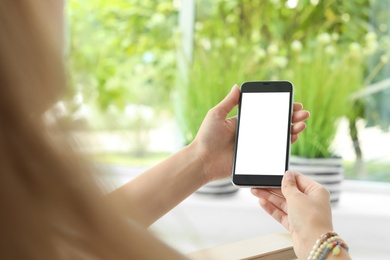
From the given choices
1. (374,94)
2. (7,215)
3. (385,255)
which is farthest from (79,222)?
(374,94)

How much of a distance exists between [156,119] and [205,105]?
175 mm

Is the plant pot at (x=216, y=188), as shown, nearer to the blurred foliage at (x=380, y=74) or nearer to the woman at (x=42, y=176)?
the blurred foliage at (x=380, y=74)

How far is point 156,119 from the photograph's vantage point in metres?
1.94

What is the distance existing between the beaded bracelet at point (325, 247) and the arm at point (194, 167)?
10.9 inches

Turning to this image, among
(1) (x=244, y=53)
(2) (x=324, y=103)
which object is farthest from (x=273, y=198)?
(1) (x=244, y=53)

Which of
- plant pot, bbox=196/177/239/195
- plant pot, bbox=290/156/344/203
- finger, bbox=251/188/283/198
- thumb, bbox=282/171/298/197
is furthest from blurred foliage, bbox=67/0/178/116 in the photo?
thumb, bbox=282/171/298/197

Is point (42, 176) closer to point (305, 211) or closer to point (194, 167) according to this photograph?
point (305, 211)

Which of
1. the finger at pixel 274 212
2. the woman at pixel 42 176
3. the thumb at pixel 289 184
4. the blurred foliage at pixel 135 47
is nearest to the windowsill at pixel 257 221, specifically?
the blurred foliage at pixel 135 47

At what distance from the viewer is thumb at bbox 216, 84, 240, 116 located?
118 cm

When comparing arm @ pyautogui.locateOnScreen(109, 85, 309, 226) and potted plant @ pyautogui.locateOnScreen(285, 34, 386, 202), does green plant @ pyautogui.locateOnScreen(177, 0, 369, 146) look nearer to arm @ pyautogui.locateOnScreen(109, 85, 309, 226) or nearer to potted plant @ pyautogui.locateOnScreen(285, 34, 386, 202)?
potted plant @ pyautogui.locateOnScreen(285, 34, 386, 202)

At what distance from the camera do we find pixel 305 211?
2.91ft

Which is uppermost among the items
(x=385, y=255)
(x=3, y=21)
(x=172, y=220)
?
(x=3, y=21)

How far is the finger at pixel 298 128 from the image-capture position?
3.81 ft

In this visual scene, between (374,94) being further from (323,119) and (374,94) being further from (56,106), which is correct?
(56,106)
